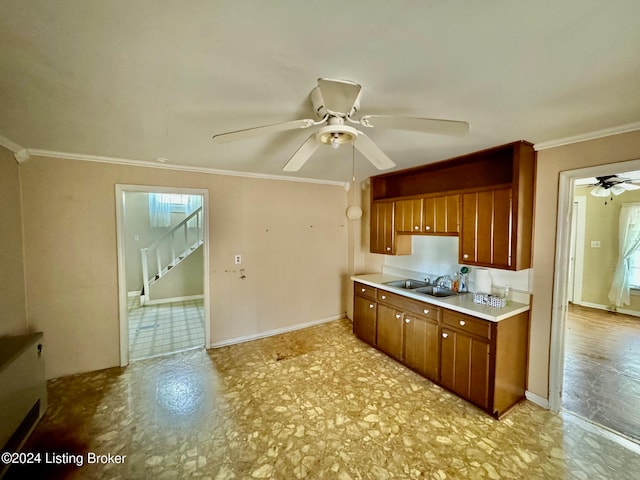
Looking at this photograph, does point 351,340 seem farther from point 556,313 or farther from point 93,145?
point 93,145

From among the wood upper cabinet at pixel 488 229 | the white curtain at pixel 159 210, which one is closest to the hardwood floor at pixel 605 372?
the wood upper cabinet at pixel 488 229

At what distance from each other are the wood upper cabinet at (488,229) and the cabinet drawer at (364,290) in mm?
1187

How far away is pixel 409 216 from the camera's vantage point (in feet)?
10.8

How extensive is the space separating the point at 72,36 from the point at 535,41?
6.28 ft

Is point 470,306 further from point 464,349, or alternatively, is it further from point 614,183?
point 614,183

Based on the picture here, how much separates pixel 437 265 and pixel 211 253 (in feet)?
9.92

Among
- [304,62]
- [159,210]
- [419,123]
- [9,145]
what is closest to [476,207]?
[419,123]

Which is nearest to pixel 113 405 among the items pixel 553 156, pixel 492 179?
pixel 492 179

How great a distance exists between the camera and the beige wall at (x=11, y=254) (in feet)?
7.57

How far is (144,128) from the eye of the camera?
205cm

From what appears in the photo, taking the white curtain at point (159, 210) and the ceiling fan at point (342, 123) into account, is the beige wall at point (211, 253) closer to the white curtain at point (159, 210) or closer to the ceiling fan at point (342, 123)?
the ceiling fan at point (342, 123)

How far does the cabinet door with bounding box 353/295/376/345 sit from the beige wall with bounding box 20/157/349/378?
2.71 ft

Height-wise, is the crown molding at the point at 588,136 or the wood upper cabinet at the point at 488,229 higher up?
the crown molding at the point at 588,136

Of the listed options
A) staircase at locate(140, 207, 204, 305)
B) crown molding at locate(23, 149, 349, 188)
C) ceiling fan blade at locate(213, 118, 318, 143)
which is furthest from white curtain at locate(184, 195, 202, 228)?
ceiling fan blade at locate(213, 118, 318, 143)
